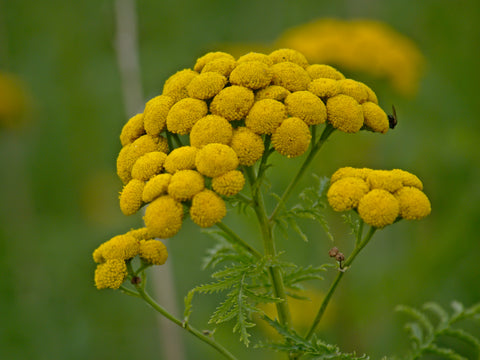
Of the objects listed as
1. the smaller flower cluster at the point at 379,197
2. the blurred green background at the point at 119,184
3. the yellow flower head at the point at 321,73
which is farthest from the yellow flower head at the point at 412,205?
the blurred green background at the point at 119,184

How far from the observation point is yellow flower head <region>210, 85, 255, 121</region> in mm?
2209

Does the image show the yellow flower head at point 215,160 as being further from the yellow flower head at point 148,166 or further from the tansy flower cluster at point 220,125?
the yellow flower head at point 148,166

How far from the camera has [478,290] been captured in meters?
4.45

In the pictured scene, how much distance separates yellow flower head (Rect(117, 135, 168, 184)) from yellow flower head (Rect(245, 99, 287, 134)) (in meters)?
0.44

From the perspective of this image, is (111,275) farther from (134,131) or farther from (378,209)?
(378,209)

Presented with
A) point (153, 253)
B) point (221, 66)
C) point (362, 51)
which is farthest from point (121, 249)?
point (362, 51)

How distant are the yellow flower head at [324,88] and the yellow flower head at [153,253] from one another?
0.99 metres

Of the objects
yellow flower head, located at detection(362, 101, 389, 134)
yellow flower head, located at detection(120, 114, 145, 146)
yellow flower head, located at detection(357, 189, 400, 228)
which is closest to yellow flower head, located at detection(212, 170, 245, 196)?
yellow flower head, located at detection(357, 189, 400, 228)

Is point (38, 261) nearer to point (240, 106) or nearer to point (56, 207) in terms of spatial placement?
point (56, 207)

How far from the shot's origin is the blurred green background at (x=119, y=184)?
4.72 metres

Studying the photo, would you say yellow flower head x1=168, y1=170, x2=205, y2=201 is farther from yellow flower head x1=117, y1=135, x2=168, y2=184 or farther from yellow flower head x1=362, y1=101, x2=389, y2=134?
yellow flower head x1=362, y1=101, x2=389, y2=134

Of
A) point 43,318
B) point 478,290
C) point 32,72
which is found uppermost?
point 32,72

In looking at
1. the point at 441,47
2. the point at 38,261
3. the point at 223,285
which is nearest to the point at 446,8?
the point at 441,47

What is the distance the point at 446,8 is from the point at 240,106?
4.80 m
